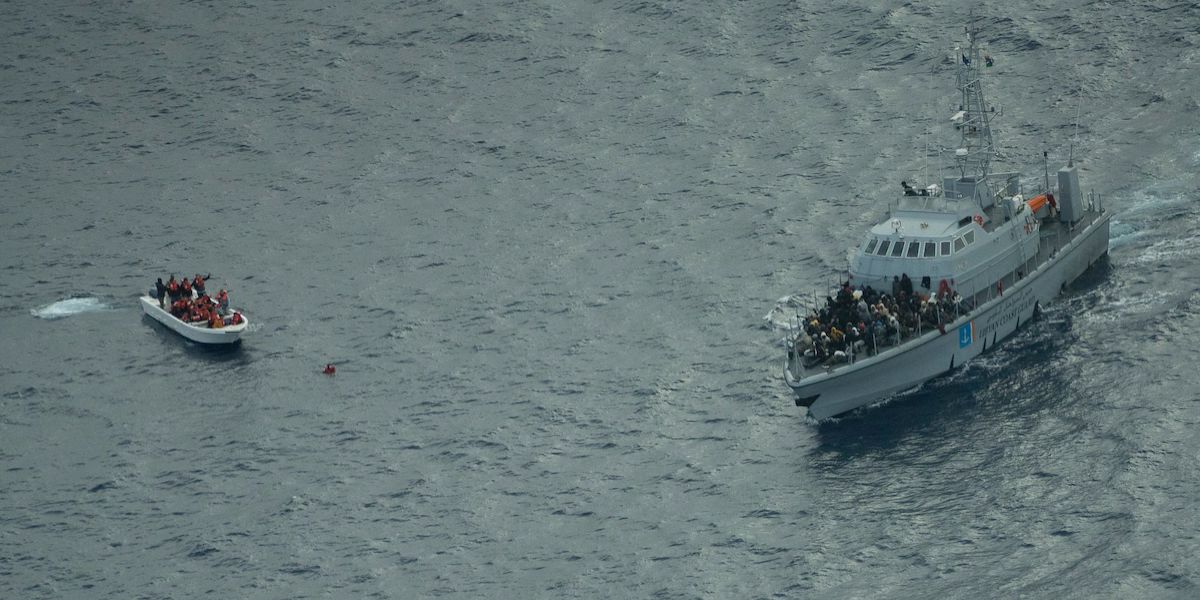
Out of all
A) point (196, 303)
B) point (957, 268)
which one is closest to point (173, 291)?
point (196, 303)

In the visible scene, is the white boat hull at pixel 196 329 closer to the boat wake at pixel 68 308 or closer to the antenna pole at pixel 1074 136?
the boat wake at pixel 68 308

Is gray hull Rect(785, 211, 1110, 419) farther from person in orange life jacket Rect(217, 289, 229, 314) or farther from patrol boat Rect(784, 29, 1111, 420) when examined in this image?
person in orange life jacket Rect(217, 289, 229, 314)

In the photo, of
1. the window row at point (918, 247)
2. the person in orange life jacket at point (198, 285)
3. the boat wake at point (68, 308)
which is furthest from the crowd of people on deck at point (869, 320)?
the boat wake at point (68, 308)

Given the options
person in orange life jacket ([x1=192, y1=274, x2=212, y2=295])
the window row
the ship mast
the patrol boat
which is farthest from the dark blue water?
the ship mast

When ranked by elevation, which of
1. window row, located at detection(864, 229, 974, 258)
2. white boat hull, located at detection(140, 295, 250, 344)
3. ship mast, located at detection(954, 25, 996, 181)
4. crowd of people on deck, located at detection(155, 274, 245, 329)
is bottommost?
white boat hull, located at detection(140, 295, 250, 344)

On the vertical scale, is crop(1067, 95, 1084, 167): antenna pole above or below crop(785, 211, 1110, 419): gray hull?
above

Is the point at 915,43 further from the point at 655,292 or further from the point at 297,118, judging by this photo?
the point at 297,118
